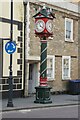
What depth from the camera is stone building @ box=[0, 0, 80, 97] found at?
24.1m

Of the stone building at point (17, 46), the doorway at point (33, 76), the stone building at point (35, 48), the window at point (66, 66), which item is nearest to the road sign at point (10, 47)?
the stone building at point (17, 46)

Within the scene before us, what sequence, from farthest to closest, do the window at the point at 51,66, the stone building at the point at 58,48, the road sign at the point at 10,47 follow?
the window at the point at 51,66
the stone building at the point at 58,48
the road sign at the point at 10,47

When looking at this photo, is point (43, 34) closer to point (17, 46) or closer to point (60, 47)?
point (17, 46)

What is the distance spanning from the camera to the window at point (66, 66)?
97.2 feet

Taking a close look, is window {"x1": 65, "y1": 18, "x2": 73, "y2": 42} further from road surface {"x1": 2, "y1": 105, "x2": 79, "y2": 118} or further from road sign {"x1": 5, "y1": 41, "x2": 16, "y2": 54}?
road surface {"x1": 2, "y1": 105, "x2": 79, "y2": 118}

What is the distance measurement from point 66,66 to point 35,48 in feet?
15.0

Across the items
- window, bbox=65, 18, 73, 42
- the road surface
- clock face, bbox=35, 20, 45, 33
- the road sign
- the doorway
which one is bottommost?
the road surface

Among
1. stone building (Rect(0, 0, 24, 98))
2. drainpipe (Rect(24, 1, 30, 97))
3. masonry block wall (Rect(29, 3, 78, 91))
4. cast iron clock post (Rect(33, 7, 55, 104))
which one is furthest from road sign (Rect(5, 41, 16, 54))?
masonry block wall (Rect(29, 3, 78, 91))

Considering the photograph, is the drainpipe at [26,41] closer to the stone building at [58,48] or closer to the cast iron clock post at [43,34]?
the stone building at [58,48]

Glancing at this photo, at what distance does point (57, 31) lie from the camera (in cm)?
2894

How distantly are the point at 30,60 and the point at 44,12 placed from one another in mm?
5203

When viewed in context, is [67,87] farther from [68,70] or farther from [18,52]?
[18,52]

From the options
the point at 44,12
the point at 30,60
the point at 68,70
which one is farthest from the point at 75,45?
the point at 44,12

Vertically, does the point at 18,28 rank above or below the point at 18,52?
above
